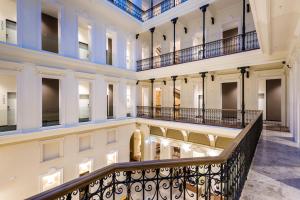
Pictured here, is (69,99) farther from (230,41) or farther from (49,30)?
(230,41)

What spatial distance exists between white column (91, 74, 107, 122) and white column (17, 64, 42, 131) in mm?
2737

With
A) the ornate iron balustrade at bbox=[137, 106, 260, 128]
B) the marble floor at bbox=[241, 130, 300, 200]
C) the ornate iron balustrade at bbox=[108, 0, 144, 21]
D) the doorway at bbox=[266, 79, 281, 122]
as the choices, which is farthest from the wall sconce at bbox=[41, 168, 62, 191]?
the doorway at bbox=[266, 79, 281, 122]

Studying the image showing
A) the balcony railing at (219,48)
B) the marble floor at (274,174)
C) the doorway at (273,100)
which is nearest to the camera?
the marble floor at (274,174)

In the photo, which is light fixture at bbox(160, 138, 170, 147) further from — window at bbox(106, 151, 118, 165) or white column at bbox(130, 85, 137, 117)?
window at bbox(106, 151, 118, 165)

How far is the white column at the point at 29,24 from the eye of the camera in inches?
263

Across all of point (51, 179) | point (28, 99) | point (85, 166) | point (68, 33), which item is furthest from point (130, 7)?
point (51, 179)

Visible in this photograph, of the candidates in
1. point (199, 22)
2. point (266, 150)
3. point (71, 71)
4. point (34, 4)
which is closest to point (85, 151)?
point (71, 71)

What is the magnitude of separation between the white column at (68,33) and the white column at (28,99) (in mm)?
1724

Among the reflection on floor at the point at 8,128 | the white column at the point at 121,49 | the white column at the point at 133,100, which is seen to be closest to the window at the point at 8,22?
the reflection on floor at the point at 8,128

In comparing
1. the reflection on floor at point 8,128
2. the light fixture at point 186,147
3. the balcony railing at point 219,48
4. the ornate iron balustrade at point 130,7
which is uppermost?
the ornate iron balustrade at point 130,7

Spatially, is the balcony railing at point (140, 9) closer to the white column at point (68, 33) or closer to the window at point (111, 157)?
the white column at point (68, 33)

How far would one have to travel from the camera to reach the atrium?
457 centimetres

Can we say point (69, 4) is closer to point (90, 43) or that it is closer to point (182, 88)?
point (90, 43)

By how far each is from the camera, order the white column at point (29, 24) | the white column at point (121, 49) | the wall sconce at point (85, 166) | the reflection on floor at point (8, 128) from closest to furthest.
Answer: the white column at point (29, 24), the reflection on floor at point (8, 128), the wall sconce at point (85, 166), the white column at point (121, 49)
